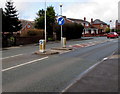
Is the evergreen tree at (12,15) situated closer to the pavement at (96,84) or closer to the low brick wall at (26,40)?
the low brick wall at (26,40)

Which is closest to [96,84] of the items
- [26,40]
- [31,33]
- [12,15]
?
[26,40]

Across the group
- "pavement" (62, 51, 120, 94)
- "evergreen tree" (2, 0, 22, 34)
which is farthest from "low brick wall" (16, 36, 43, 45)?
"pavement" (62, 51, 120, 94)

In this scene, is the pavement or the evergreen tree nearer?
the pavement

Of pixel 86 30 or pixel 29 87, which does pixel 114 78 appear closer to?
pixel 29 87

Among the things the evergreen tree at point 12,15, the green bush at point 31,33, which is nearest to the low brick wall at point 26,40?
the green bush at point 31,33

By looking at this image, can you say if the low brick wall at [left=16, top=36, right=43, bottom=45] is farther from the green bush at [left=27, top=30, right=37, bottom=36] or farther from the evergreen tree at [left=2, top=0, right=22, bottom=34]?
the evergreen tree at [left=2, top=0, right=22, bottom=34]

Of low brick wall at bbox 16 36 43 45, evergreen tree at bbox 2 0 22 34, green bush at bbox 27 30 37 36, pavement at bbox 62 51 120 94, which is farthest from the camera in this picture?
evergreen tree at bbox 2 0 22 34

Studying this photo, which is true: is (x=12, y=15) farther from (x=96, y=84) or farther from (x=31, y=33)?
(x=96, y=84)

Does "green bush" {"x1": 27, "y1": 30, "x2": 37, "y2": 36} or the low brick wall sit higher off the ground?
"green bush" {"x1": 27, "y1": 30, "x2": 37, "y2": 36}

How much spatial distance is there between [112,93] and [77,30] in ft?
132

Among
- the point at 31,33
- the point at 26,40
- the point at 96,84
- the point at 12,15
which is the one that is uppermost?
the point at 12,15

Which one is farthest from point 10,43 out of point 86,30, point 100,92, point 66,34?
point 86,30

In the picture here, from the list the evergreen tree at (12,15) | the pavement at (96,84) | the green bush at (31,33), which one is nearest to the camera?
the pavement at (96,84)

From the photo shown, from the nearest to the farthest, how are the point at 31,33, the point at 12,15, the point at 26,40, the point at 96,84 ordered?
the point at 96,84, the point at 26,40, the point at 31,33, the point at 12,15
